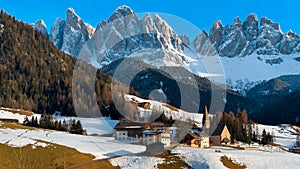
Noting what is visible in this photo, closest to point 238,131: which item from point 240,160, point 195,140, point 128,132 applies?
point 195,140

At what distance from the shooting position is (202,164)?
267 ft

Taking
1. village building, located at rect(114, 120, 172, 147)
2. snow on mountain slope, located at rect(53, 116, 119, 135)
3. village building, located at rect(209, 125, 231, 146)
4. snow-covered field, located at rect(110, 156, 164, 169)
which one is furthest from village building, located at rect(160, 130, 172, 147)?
snow on mountain slope, located at rect(53, 116, 119, 135)

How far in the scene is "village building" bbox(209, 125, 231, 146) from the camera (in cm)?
12800

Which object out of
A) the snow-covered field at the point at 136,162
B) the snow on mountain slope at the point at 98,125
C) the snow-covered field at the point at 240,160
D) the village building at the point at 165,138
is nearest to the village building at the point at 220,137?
the village building at the point at 165,138

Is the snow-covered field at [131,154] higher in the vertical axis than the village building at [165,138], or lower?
lower

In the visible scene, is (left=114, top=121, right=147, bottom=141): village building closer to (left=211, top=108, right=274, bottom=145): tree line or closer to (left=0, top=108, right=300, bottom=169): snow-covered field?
(left=0, top=108, right=300, bottom=169): snow-covered field

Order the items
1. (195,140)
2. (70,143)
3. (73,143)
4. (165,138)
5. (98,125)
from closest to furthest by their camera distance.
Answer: (70,143), (73,143), (165,138), (195,140), (98,125)

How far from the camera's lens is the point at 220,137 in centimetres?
12825

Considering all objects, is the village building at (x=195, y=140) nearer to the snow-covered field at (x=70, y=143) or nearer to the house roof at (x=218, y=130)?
the house roof at (x=218, y=130)

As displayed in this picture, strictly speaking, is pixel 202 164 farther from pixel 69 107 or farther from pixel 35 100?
pixel 35 100

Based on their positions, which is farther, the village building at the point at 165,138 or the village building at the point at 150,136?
the village building at the point at 150,136

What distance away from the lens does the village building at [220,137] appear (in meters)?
128

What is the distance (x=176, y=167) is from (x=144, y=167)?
19.2 feet

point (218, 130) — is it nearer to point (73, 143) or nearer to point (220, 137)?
point (220, 137)
